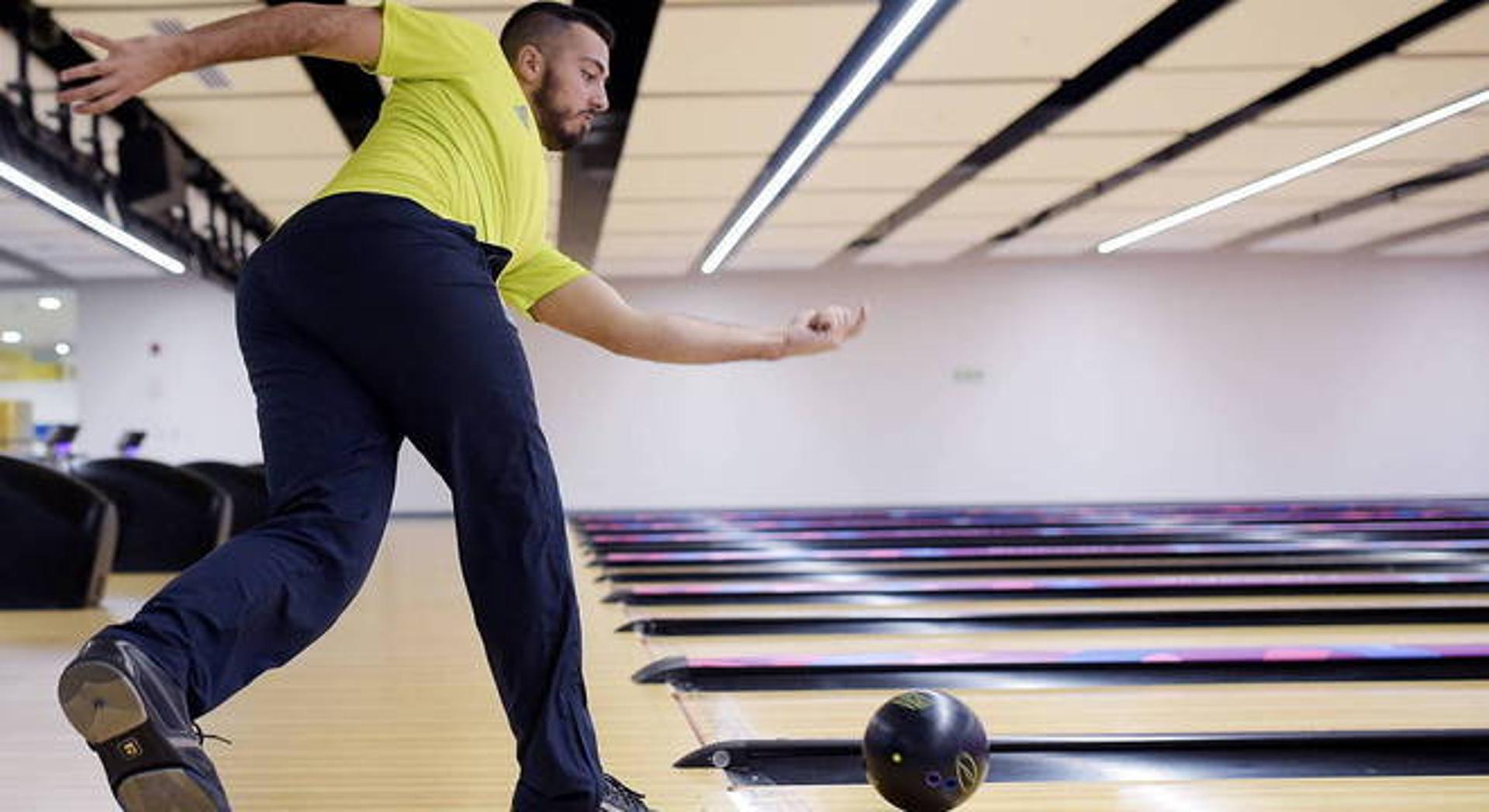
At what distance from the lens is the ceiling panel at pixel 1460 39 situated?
5734 millimetres

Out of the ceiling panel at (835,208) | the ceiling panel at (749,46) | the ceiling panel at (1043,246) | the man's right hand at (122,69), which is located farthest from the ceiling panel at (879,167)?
the man's right hand at (122,69)

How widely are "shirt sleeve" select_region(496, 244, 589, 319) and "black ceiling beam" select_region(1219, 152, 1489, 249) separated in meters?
8.75

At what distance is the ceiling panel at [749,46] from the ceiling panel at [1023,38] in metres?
0.42

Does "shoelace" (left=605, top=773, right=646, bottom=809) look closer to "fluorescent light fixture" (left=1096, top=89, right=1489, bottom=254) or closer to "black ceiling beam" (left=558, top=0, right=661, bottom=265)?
"black ceiling beam" (left=558, top=0, right=661, bottom=265)

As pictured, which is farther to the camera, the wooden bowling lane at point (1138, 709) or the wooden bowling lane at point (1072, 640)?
the wooden bowling lane at point (1072, 640)

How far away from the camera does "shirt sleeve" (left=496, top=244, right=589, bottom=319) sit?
2.16 m

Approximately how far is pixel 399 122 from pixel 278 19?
22cm

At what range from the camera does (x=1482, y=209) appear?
11.3 meters

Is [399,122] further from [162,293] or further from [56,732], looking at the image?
[162,293]

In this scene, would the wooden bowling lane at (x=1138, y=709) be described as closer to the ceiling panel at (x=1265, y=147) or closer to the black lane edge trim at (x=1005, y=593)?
the black lane edge trim at (x=1005, y=593)

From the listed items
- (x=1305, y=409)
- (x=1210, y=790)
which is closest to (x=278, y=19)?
(x=1210, y=790)

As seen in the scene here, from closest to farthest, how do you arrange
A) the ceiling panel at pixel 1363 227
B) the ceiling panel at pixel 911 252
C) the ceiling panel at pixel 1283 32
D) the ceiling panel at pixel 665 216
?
1. the ceiling panel at pixel 1283 32
2. the ceiling panel at pixel 665 216
3. the ceiling panel at pixel 1363 227
4. the ceiling panel at pixel 911 252

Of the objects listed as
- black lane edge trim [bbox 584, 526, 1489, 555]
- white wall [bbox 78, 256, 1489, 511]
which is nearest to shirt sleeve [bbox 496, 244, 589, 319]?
black lane edge trim [bbox 584, 526, 1489, 555]

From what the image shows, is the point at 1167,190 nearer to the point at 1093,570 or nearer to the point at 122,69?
the point at 1093,570
